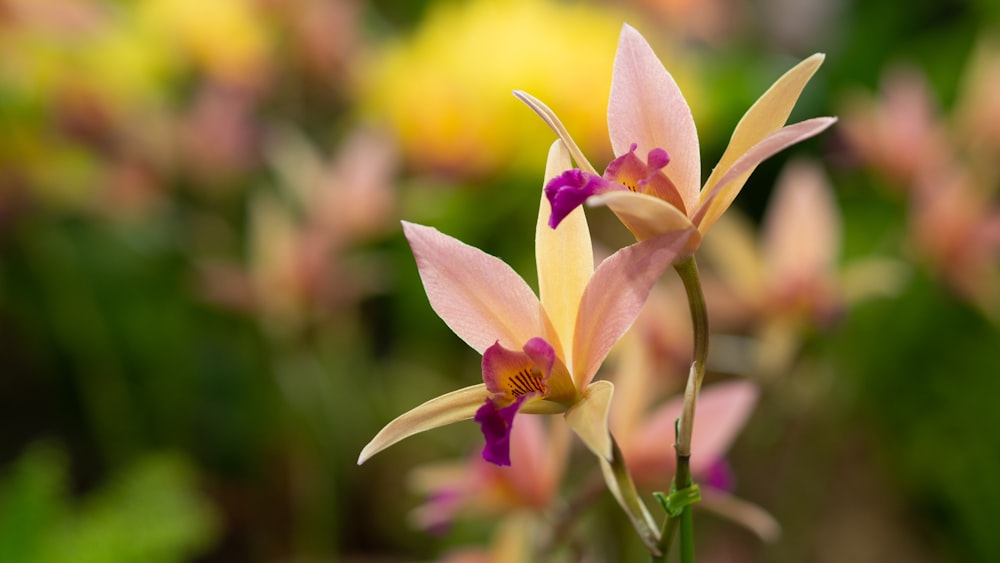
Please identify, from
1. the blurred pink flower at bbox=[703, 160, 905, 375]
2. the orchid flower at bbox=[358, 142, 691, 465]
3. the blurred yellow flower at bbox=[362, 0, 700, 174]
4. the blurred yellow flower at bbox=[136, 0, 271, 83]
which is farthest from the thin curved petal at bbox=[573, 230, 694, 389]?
the blurred yellow flower at bbox=[136, 0, 271, 83]

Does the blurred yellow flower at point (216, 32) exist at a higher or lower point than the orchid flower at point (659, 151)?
higher

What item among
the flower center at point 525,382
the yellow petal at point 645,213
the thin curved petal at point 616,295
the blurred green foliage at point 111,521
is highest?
the yellow petal at point 645,213

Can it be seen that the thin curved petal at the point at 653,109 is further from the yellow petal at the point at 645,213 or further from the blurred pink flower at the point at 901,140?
the blurred pink flower at the point at 901,140

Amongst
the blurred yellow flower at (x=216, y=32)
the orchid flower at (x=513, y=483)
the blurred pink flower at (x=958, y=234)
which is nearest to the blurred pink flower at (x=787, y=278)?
the blurred pink flower at (x=958, y=234)

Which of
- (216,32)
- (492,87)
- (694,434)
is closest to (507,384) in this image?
(694,434)

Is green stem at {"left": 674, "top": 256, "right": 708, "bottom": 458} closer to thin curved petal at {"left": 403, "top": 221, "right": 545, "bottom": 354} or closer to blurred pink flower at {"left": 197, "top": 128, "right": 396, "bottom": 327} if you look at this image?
thin curved petal at {"left": 403, "top": 221, "right": 545, "bottom": 354}

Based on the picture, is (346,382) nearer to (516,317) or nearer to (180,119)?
(180,119)

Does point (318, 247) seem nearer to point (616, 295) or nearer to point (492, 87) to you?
point (492, 87)
